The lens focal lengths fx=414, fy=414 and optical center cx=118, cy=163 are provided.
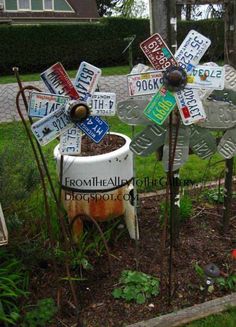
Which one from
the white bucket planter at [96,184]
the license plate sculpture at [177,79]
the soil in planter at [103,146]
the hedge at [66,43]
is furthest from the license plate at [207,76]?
the hedge at [66,43]

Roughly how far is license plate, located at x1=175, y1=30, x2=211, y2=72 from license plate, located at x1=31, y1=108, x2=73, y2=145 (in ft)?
1.86

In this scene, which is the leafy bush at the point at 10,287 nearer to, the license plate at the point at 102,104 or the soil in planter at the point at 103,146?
the soil in planter at the point at 103,146

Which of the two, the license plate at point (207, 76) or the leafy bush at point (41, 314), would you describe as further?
the leafy bush at point (41, 314)

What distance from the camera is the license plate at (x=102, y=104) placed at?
1.75 m

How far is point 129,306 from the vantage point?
7.02 feet

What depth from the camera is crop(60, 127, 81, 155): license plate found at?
1743 mm

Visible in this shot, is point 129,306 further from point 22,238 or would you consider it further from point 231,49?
point 231,49

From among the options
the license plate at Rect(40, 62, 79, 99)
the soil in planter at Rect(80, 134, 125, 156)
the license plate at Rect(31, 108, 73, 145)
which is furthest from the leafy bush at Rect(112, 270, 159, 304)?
the license plate at Rect(40, 62, 79, 99)

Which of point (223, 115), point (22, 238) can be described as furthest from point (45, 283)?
point (223, 115)

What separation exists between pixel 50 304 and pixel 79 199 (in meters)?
0.62

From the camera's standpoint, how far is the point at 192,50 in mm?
1808

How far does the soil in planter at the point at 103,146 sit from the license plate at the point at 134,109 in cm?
46

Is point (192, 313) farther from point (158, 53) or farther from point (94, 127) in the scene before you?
point (158, 53)

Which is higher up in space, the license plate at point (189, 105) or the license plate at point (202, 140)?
the license plate at point (189, 105)
